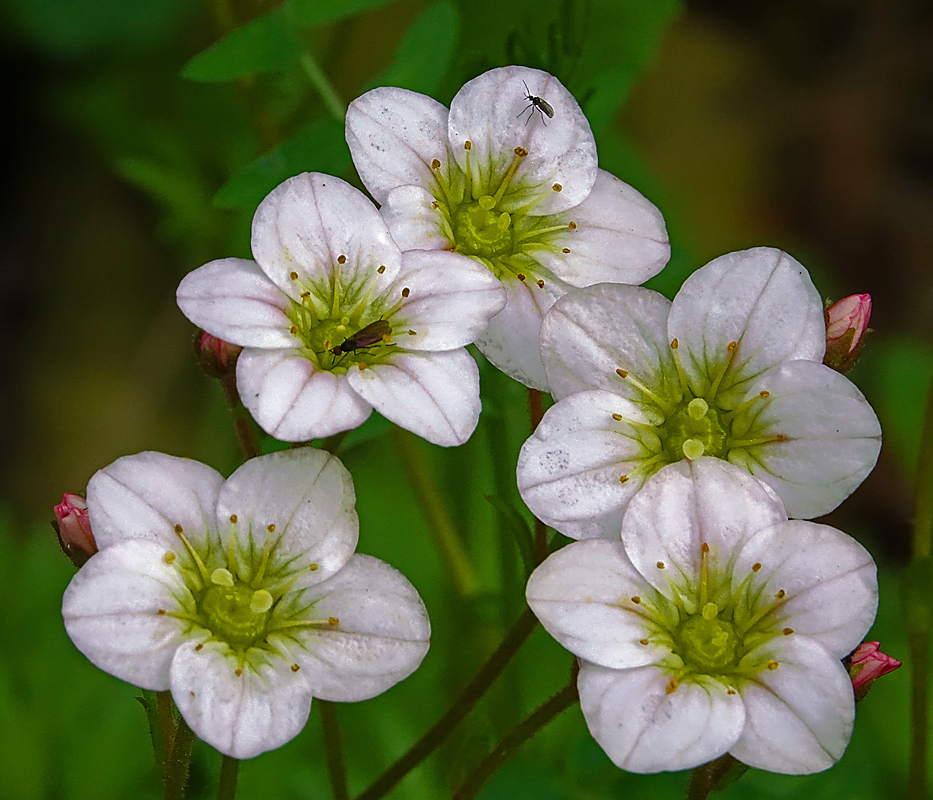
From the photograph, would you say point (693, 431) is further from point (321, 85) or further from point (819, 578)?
point (321, 85)

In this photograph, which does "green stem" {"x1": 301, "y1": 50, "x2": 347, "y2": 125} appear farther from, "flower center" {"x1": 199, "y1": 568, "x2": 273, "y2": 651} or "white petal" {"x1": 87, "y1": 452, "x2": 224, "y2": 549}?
"flower center" {"x1": 199, "y1": 568, "x2": 273, "y2": 651}

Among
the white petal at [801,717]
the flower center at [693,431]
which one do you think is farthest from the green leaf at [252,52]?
the white petal at [801,717]

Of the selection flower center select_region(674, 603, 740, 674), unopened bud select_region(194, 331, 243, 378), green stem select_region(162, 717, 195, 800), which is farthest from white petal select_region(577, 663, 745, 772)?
unopened bud select_region(194, 331, 243, 378)

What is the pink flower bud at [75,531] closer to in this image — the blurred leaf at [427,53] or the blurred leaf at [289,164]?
the blurred leaf at [289,164]

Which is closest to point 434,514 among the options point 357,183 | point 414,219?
point 357,183

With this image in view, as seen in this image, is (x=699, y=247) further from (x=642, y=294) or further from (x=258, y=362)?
(x=258, y=362)
